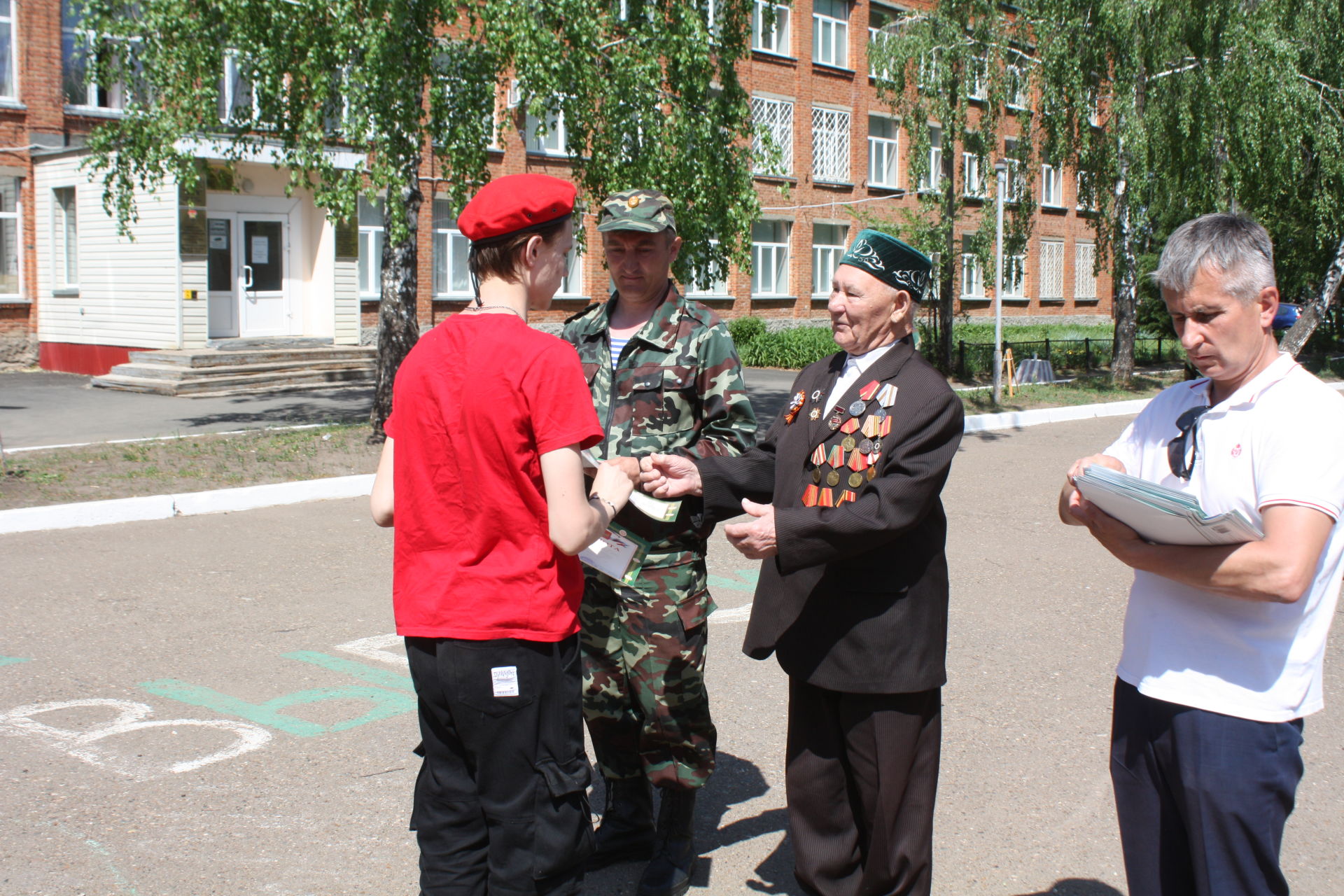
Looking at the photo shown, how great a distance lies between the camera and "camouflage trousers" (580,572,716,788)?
3.44 meters

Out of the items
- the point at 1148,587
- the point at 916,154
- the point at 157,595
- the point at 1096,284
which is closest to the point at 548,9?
the point at 157,595

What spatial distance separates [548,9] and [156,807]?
9.29m

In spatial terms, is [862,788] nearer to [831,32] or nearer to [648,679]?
[648,679]

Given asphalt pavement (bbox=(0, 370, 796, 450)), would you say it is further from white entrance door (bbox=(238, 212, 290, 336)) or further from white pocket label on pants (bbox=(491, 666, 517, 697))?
white pocket label on pants (bbox=(491, 666, 517, 697))

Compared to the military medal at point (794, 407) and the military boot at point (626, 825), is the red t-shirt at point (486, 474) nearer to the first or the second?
the military medal at point (794, 407)

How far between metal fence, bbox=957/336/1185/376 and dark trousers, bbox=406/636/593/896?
21.5m

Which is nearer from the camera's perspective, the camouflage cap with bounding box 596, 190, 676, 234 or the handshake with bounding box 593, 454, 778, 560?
the handshake with bounding box 593, 454, 778, 560

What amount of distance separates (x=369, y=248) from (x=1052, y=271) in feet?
89.3

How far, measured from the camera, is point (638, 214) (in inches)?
139

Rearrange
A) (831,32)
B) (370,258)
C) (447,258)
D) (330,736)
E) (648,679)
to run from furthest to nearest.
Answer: (831,32), (447,258), (370,258), (330,736), (648,679)

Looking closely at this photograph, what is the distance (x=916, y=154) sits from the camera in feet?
73.0

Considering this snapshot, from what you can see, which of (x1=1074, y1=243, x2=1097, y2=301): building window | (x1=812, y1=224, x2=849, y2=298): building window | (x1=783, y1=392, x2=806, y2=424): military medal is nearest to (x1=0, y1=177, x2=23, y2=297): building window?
(x1=812, y1=224, x2=849, y2=298): building window

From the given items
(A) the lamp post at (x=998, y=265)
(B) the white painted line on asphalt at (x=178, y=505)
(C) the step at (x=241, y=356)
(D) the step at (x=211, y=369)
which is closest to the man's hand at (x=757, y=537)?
(B) the white painted line on asphalt at (x=178, y=505)

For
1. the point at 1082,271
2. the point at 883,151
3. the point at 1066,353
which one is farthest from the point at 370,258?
the point at 1082,271
